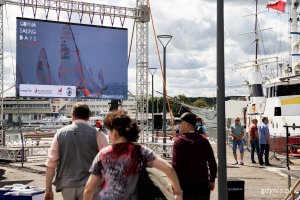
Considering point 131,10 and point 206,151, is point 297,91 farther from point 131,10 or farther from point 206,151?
point 206,151

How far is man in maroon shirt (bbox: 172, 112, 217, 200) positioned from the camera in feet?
20.5

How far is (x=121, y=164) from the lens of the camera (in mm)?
4332

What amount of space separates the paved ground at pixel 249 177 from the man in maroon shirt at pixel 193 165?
546 cm

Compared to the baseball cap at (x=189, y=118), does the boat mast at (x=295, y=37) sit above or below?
above

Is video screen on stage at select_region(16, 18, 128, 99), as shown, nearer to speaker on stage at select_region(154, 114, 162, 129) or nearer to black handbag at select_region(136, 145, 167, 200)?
speaker on stage at select_region(154, 114, 162, 129)

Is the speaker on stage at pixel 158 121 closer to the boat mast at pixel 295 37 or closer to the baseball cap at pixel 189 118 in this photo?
the boat mast at pixel 295 37

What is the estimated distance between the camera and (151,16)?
29250mm

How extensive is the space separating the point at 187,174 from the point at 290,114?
21292 millimetres

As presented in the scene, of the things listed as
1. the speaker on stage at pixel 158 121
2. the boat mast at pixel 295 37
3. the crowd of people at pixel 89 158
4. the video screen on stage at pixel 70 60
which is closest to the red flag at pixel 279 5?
the boat mast at pixel 295 37

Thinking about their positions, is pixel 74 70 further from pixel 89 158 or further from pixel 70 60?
pixel 89 158

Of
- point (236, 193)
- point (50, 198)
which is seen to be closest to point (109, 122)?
point (50, 198)

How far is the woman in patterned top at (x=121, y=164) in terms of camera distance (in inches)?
170

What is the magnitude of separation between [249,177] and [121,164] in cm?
1174

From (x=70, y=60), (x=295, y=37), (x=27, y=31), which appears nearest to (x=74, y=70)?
(x=70, y=60)
